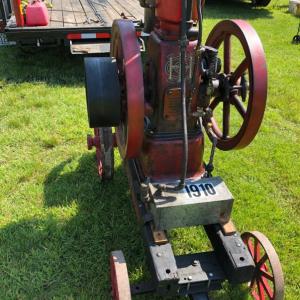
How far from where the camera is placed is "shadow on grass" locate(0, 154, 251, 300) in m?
2.42

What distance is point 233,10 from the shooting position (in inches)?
393

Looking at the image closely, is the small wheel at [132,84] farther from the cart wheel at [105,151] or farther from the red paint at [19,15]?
the red paint at [19,15]

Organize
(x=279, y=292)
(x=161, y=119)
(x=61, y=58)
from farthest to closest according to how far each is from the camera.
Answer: (x=61, y=58), (x=161, y=119), (x=279, y=292)

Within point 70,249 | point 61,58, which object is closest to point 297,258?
point 70,249

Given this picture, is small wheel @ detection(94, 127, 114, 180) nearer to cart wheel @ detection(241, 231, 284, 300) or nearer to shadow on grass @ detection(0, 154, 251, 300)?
shadow on grass @ detection(0, 154, 251, 300)

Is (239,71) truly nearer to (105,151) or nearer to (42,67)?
(105,151)

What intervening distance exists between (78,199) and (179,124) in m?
1.24

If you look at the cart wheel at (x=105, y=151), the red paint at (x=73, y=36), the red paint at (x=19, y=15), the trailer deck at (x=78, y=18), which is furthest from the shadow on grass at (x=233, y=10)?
the cart wheel at (x=105, y=151)

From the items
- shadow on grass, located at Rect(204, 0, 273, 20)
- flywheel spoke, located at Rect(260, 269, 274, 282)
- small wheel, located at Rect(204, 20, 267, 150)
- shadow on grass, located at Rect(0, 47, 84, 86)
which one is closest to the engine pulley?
small wheel, located at Rect(204, 20, 267, 150)

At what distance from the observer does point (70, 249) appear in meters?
2.66

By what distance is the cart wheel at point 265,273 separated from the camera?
6.54 feet

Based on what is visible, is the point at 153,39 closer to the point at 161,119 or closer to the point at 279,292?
the point at 161,119

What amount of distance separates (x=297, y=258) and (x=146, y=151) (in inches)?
51.3

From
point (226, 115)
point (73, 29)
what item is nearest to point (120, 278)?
point (226, 115)
